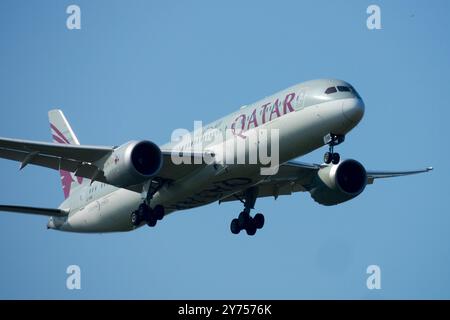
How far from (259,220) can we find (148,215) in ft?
22.5

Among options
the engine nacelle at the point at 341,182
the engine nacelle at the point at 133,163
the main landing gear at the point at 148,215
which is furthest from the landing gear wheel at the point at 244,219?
the engine nacelle at the point at 133,163

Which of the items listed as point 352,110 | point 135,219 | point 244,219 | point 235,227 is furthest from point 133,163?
point 352,110

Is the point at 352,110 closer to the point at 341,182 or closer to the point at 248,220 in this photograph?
the point at 341,182

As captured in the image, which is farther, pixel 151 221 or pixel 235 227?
pixel 235 227

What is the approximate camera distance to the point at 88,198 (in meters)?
52.2

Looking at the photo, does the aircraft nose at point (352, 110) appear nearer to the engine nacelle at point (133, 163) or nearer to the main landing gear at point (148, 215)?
the engine nacelle at point (133, 163)

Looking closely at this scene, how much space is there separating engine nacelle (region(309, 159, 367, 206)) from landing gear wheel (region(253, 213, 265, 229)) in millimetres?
2939

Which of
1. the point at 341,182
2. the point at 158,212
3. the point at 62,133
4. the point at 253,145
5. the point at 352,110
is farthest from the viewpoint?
the point at 62,133

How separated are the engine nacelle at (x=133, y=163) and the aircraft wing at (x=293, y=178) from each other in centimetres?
587

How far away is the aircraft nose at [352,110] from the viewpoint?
134ft

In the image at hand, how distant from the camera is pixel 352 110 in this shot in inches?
1608

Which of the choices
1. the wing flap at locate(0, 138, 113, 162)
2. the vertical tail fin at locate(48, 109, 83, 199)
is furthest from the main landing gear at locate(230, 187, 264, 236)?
the vertical tail fin at locate(48, 109, 83, 199)

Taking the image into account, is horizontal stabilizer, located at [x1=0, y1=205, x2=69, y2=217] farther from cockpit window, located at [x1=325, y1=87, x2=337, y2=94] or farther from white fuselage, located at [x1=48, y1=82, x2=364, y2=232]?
cockpit window, located at [x1=325, y1=87, x2=337, y2=94]

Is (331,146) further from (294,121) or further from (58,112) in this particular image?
Result: (58,112)
